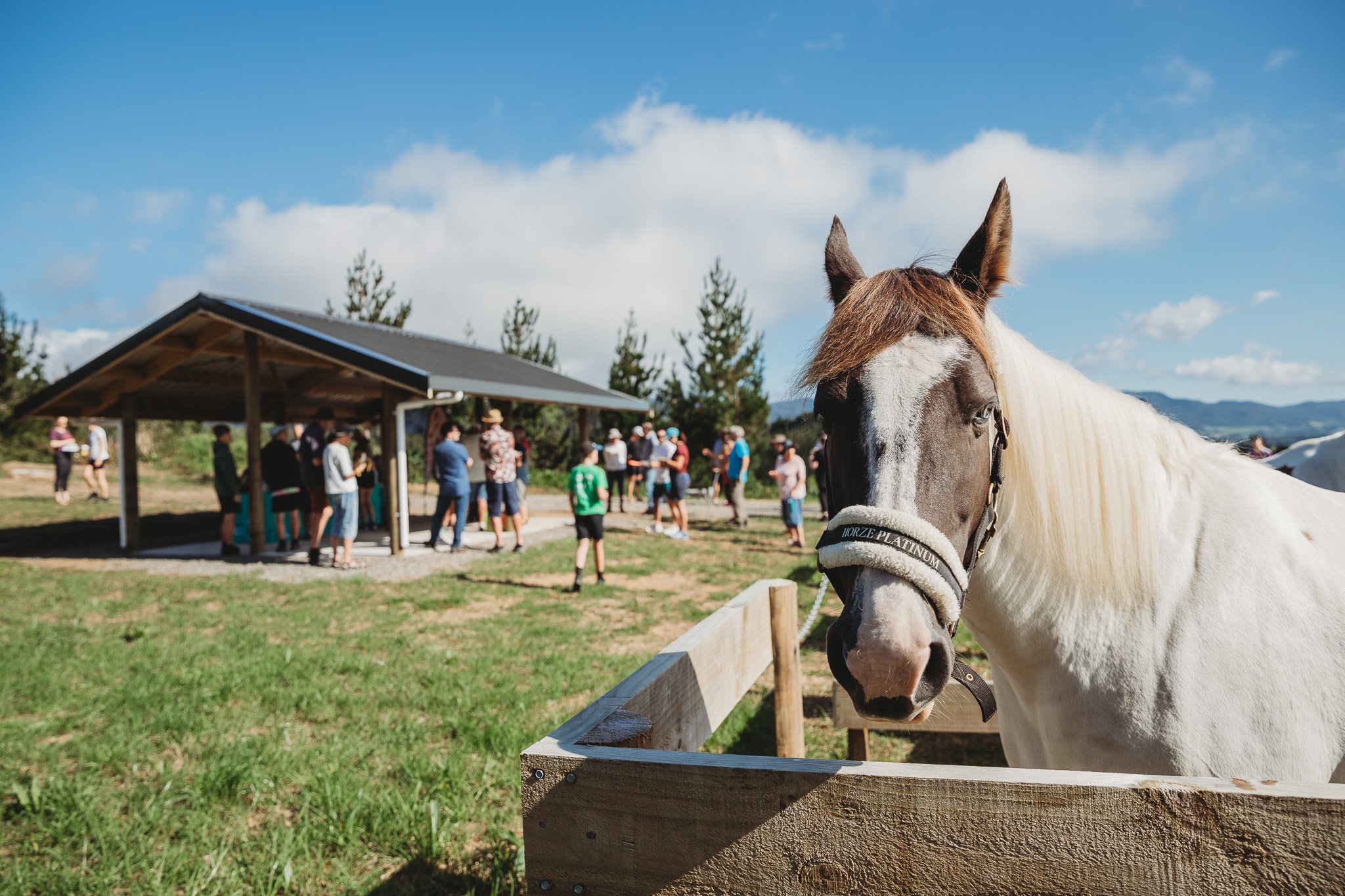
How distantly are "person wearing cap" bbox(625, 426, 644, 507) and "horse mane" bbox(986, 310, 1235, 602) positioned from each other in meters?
13.3

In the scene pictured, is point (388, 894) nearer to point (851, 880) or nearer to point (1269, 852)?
point (851, 880)

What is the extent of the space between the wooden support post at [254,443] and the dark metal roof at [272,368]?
481 mm

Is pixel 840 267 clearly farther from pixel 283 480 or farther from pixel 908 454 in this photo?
pixel 283 480

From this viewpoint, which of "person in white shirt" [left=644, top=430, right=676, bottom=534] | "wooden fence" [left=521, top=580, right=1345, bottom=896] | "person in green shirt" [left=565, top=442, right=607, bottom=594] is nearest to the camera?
"wooden fence" [left=521, top=580, right=1345, bottom=896]

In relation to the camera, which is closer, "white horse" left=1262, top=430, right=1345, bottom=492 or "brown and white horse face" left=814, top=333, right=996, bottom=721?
"brown and white horse face" left=814, top=333, right=996, bottom=721

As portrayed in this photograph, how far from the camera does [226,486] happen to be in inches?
448

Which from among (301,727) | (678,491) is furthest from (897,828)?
(678,491)

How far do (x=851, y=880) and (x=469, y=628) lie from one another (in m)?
6.36

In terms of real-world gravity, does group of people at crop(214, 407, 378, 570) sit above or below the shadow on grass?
above

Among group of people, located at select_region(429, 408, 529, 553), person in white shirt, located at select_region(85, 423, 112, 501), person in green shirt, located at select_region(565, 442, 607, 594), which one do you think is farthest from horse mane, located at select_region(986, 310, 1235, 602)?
person in white shirt, located at select_region(85, 423, 112, 501)

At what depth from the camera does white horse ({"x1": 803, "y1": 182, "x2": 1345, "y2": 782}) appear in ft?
4.40

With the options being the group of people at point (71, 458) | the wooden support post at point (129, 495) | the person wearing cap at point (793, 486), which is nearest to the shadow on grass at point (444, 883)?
the person wearing cap at point (793, 486)

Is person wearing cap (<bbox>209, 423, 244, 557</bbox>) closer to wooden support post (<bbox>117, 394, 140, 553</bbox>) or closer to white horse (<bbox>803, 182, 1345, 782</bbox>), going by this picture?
wooden support post (<bbox>117, 394, 140, 553</bbox>)

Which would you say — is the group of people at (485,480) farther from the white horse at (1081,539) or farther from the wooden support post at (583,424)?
the white horse at (1081,539)
